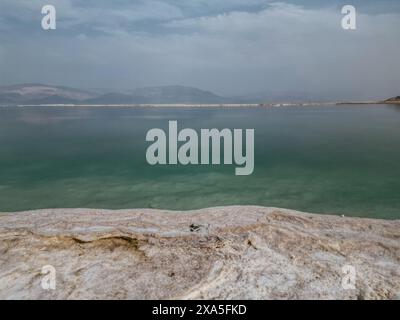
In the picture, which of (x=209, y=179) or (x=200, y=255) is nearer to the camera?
(x=200, y=255)

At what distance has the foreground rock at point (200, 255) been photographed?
4.74m

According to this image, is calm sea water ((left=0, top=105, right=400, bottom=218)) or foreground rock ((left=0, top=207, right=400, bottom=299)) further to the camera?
calm sea water ((left=0, top=105, right=400, bottom=218))

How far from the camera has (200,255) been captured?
5602 millimetres

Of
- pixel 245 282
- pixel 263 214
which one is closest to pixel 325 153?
pixel 263 214

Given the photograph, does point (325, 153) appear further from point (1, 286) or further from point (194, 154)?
point (1, 286)

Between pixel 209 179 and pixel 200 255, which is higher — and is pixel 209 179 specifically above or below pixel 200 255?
below

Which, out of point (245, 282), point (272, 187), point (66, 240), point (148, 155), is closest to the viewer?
point (245, 282)

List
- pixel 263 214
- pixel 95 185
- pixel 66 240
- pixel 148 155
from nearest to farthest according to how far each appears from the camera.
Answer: pixel 66 240, pixel 263 214, pixel 95 185, pixel 148 155

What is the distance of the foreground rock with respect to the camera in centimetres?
474

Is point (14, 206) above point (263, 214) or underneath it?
underneath

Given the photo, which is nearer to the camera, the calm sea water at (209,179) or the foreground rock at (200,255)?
the foreground rock at (200,255)

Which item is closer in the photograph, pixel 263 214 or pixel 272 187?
pixel 263 214
